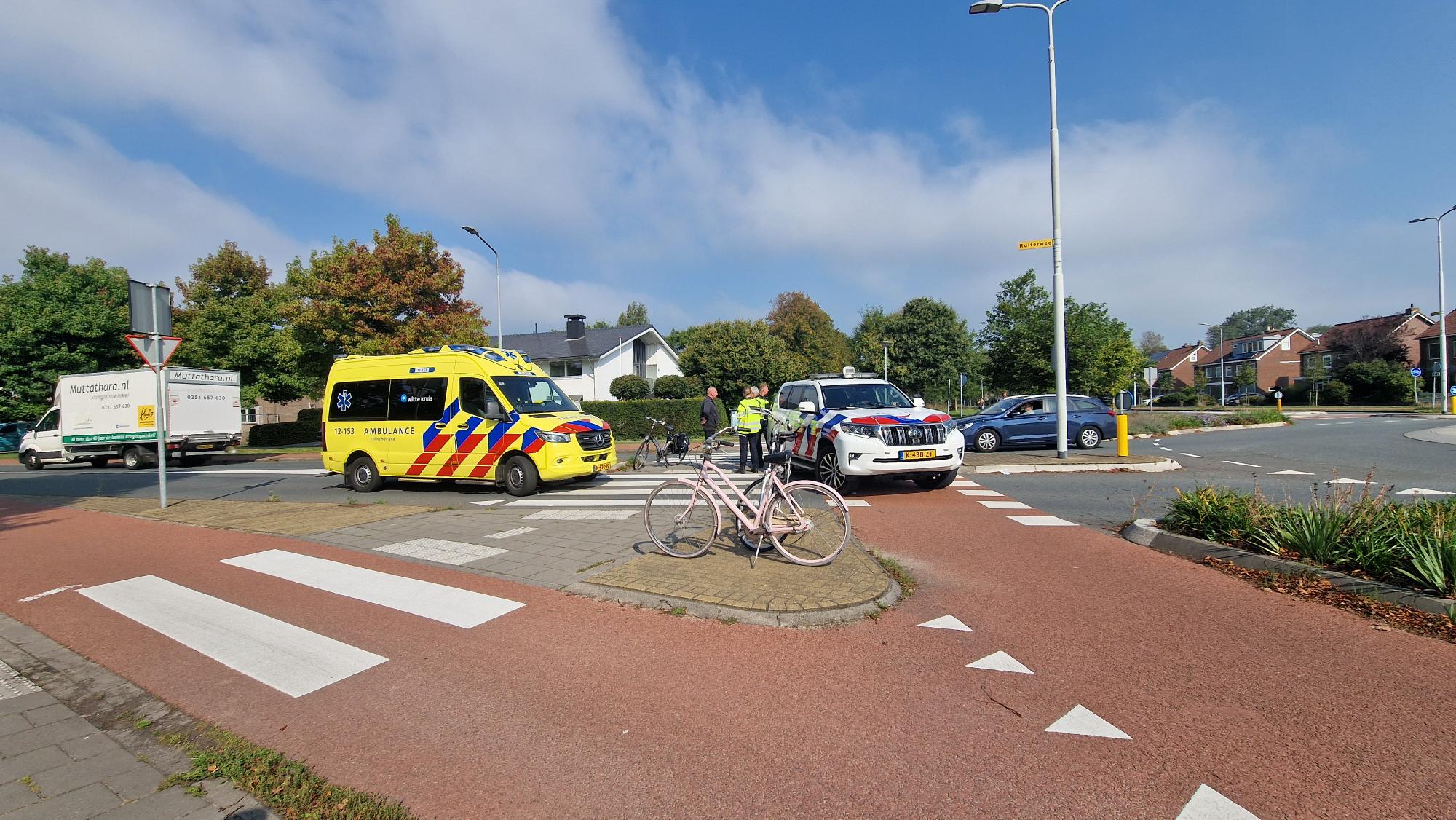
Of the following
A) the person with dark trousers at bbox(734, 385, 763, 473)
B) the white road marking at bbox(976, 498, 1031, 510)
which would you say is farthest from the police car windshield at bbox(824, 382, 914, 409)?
the white road marking at bbox(976, 498, 1031, 510)

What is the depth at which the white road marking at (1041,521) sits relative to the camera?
311 inches

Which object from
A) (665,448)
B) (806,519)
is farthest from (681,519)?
(665,448)

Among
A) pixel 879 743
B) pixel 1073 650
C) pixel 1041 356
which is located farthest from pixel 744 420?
pixel 1041 356

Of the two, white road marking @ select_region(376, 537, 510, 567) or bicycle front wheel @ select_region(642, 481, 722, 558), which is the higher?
bicycle front wheel @ select_region(642, 481, 722, 558)

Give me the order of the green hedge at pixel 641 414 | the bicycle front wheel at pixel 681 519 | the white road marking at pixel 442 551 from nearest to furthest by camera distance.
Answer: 1. the bicycle front wheel at pixel 681 519
2. the white road marking at pixel 442 551
3. the green hedge at pixel 641 414

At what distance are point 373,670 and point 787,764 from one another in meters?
2.56

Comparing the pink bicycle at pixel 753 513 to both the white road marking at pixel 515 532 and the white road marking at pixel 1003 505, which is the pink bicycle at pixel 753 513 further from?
the white road marking at pixel 1003 505

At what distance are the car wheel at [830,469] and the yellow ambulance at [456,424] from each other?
12.5 feet

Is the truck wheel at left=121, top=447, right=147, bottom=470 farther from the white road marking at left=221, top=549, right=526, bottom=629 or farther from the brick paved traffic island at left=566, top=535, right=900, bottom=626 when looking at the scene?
the brick paved traffic island at left=566, top=535, right=900, bottom=626

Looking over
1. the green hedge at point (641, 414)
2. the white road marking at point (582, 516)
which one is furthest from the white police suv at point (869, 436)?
the green hedge at point (641, 414)

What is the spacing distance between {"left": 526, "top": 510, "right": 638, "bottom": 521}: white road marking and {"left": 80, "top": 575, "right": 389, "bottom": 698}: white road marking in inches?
149

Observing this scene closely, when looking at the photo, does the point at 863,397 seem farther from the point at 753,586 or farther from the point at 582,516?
the point at 753,586

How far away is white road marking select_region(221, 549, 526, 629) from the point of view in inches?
195

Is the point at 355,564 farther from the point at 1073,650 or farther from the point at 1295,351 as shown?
the point at 1295,351
